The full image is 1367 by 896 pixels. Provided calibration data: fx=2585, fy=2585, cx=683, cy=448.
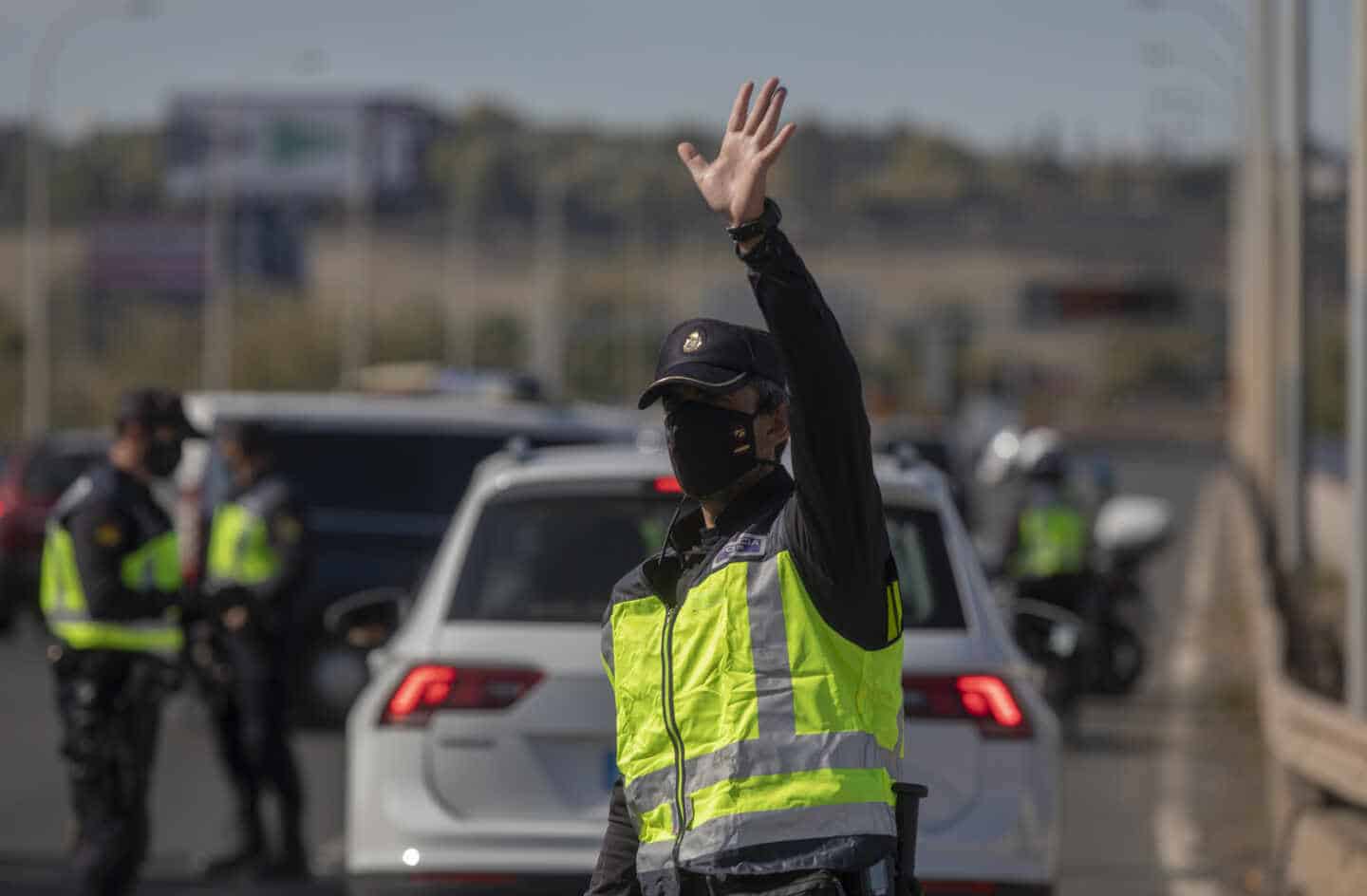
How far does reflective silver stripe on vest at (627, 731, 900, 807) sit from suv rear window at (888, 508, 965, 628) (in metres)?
2.68

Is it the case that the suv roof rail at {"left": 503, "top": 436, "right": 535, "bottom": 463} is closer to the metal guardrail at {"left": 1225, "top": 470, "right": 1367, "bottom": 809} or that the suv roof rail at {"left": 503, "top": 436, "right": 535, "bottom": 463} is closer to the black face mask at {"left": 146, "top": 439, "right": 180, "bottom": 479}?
the black face mask at {"left": 146, "top": 439, "right": 180, "bottom": 479}

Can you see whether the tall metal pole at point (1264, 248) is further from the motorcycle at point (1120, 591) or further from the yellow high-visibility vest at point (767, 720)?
the yellow high-visibility vest at point (767, 720)

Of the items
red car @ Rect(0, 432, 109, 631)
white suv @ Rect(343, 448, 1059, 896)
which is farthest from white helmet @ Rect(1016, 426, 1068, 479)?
red car @ Rect(0, 432, 109, 631)

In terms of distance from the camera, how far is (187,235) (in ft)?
347

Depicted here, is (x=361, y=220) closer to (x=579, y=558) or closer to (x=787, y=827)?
(x=579, y=558)

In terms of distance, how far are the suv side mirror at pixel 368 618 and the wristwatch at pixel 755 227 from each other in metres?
4.71

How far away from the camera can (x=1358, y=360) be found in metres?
10.7

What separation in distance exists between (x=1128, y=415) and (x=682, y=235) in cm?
3640

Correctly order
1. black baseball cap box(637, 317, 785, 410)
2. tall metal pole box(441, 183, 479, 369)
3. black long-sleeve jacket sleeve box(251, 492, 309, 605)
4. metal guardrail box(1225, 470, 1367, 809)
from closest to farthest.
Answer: black baseball cap box(637, 317, 785, 410), metal guardrail box(1225, 470, 1367, 809), black long-sleeve jacket sleeve box(251, 492, 309, 605), tall metal pole box(441, 183, 479, 369)

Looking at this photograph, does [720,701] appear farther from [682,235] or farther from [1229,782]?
[682,235]

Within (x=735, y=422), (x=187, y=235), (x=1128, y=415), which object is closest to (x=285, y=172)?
(x=187, y=235)

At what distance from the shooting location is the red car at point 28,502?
21156 millimetres

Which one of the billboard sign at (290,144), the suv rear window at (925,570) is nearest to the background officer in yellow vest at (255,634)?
the suv rear window at (925,570)

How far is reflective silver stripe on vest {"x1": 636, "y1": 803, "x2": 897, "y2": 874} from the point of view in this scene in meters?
3.95
